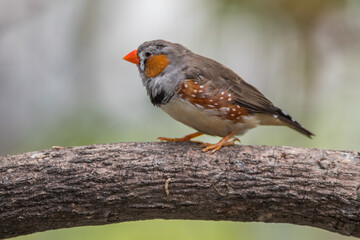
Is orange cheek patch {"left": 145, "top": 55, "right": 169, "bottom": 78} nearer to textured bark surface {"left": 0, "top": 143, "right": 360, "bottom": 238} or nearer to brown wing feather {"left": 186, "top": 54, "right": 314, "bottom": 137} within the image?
brown wing feather {"left": 186, "top": 54, "right": 314, "bottom": 137}

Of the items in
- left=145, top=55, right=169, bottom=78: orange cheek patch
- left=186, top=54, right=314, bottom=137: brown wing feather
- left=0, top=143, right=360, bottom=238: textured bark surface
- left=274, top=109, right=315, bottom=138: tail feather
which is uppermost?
left=145, top=55, right=169, bottom=78: orange cheek patch

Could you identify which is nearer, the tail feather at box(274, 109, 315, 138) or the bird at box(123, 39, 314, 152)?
the bird at box(123, 39, 314, 152)

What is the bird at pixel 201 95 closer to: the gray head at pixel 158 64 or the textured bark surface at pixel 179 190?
the gray head at pixel 158 64

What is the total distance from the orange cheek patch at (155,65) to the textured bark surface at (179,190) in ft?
2.99

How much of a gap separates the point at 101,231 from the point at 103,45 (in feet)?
8.03

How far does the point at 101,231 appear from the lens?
4375 mm

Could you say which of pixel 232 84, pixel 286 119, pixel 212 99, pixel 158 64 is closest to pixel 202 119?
pixel 212 99

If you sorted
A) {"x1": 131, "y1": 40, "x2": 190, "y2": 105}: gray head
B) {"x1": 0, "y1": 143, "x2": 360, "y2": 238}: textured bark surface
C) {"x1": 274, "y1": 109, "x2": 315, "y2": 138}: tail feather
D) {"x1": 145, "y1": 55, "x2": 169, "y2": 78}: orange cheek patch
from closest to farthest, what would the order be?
{"x1": 0, "y1": 143, "x2": 360, "y2": 238}: textured bark surface
{"x1": 131, "y1": 40, "x2": 190, "y2": 105}: gray head
{"x1": 145, "y1": 55, "x2": 169, "y2": 78}: orange cheek patch
{"x1": 274, "y1": 109, "x2": 315, "y2": 138}: tail feather

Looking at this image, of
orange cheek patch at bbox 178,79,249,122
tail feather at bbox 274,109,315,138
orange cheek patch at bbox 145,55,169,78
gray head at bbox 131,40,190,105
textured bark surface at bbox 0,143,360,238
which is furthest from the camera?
tail feather at bbox 274,109,315,138

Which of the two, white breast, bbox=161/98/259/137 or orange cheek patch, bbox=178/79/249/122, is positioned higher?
orange cheek patch, bbox=178/79/249/122

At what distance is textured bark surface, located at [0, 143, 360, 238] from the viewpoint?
299 centimetres

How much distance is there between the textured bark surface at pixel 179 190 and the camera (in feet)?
9.80

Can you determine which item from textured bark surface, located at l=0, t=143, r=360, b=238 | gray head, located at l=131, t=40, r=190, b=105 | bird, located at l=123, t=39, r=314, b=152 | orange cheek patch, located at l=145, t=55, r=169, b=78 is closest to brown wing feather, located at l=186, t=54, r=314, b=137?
bird, located at l=123, t=39, r=314, b=152

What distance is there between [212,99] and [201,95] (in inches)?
4.1
